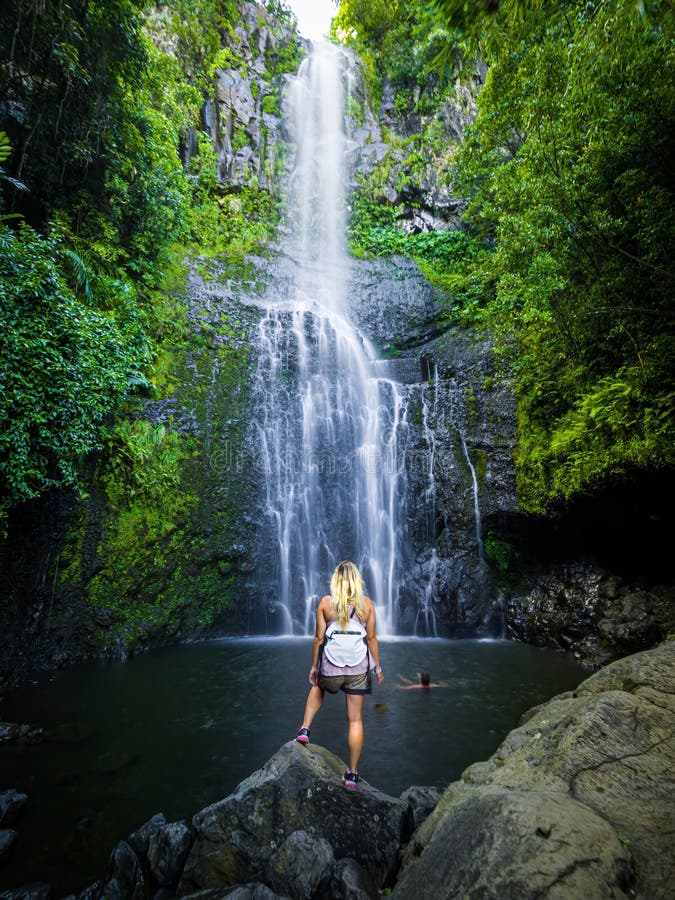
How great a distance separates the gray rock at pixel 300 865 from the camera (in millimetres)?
2590

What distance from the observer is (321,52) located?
2203 cm

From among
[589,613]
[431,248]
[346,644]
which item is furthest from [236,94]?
[589,613]

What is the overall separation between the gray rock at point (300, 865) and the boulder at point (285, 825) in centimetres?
8

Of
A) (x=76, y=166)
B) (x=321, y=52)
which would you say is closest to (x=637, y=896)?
(x=76, y=166)

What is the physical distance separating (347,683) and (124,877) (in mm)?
1937

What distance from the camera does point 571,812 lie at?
76.2 inches

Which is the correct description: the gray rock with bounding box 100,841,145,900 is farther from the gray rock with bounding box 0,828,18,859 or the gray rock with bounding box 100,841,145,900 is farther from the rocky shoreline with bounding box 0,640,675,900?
the gray rock with bounding box 0,828,18,859

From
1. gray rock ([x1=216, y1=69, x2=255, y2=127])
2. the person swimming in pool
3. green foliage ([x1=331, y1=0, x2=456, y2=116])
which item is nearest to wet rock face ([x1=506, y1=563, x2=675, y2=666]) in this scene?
the person swimming in pool

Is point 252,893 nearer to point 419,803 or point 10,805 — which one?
point 419,803

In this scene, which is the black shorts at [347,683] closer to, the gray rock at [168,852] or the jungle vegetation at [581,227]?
the gray rock at [168,852]

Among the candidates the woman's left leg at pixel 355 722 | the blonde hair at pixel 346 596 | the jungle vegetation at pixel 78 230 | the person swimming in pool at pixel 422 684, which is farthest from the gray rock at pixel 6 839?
the person swimming in pool at pixel 422 684

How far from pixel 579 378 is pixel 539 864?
860 centimetres

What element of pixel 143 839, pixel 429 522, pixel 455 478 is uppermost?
pixel 455 478

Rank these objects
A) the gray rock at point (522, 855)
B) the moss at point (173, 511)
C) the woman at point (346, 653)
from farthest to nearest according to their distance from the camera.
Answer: the moss at point (173, 511) < the woman at point (346, 653) < the gray rock at point (522, 855)
